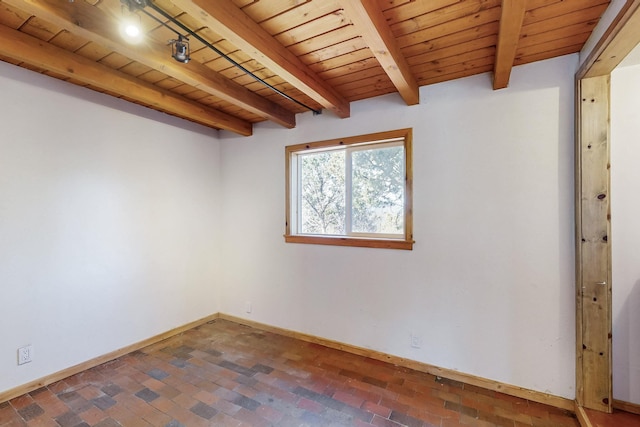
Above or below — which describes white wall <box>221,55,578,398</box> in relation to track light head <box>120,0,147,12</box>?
below

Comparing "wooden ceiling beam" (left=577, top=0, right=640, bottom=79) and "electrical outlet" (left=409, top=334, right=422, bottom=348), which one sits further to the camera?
"electrical outlet" (left=409, top=334, right=422, bottom=348)

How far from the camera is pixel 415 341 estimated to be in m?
2.52

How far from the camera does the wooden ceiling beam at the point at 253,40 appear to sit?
140cm

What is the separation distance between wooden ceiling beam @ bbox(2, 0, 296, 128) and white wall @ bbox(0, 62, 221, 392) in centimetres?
103

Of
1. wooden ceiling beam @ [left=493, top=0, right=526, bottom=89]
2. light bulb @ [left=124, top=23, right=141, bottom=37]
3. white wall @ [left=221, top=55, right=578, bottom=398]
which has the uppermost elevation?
wooden ceiling beam @ [left=493, top=0, right=526, bottom=89]

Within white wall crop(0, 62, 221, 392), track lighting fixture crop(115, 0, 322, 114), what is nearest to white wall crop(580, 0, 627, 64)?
track lighting fixture crop(115, 0, 322, 114)

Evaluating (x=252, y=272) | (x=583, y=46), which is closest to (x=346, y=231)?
(x=252, y=272)

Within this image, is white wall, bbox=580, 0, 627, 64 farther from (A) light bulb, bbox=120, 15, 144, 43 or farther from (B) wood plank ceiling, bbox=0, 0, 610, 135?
(A) light bulb, bbox=120, 15, 144, 43

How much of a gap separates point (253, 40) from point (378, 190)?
1.63 metres

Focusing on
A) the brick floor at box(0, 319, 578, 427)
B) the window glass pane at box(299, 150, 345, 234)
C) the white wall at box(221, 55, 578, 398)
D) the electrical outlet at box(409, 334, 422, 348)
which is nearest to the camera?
the brick floor at box(0, 319, 578, 427)

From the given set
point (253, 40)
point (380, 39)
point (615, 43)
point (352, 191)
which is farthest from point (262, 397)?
point (615, 43)

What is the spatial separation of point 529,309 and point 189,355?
9.54ft

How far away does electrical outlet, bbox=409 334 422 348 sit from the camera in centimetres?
250

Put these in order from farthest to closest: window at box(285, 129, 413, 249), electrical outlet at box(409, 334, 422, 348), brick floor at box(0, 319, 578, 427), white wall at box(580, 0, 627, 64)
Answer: window at box(285, 129, 413, 249) < electrical outlet at box(409, 334, 422, 348) < brick floor at box(0, 319, 578, 427) < white wall at box(580, 0, 627, 64)
